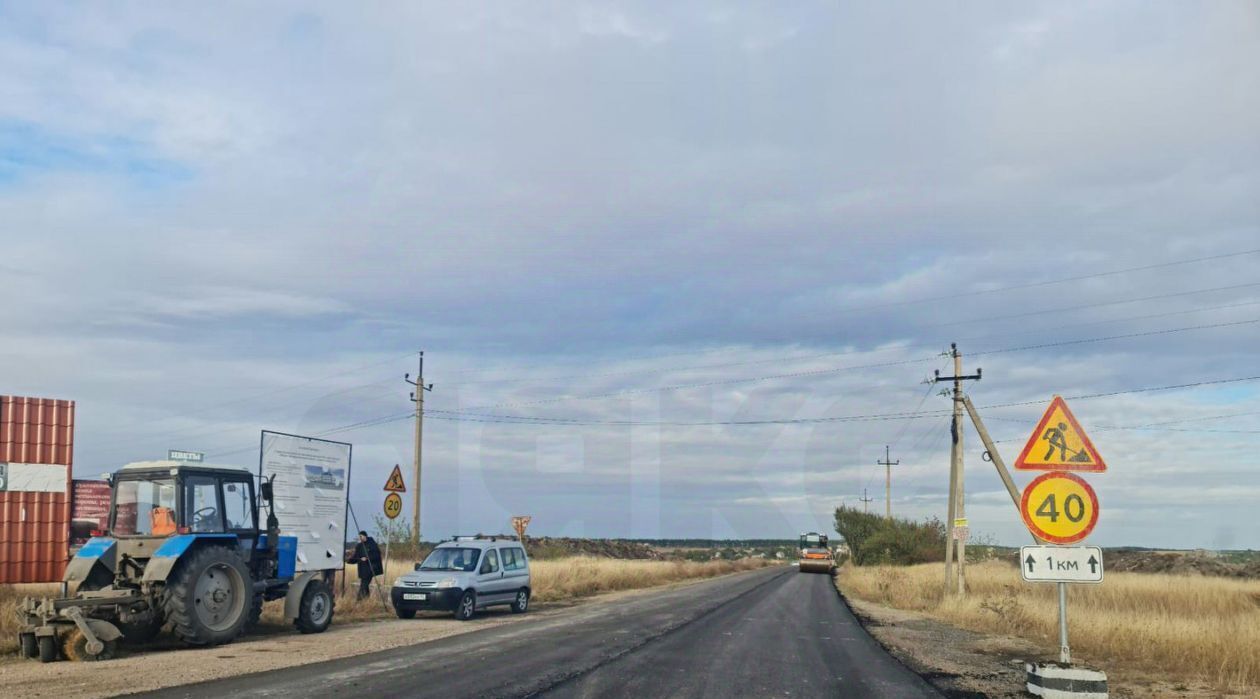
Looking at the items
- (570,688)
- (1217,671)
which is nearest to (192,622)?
(570,688)

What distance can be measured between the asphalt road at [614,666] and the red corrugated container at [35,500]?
7.51 m

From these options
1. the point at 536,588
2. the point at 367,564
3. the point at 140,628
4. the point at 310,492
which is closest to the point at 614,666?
the point at 140,628

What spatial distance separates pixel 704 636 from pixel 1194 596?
22.7 metres

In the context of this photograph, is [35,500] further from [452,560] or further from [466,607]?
[466,607]

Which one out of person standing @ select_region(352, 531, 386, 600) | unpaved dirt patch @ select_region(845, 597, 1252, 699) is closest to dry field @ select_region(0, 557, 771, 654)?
person standing @ select_region(352, 531, 386, 600)

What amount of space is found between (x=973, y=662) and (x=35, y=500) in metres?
17.6

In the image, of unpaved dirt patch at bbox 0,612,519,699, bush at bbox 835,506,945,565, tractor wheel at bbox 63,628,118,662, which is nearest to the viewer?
unpaved dirt patch at bbox 0,612,519,699

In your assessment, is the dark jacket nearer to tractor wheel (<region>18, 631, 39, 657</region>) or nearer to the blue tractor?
the blue tractor

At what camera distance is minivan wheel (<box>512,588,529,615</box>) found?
2394 centimetres

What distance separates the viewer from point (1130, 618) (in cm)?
1852

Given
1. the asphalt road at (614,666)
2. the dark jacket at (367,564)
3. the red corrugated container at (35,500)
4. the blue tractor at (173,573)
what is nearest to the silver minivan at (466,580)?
the asphalt road at (614,666)

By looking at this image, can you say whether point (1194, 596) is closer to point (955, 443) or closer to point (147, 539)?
point (955, 443)

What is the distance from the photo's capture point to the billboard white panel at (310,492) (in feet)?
59.6

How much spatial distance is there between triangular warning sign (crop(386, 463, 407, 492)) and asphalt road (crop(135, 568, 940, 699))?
5.04 m
